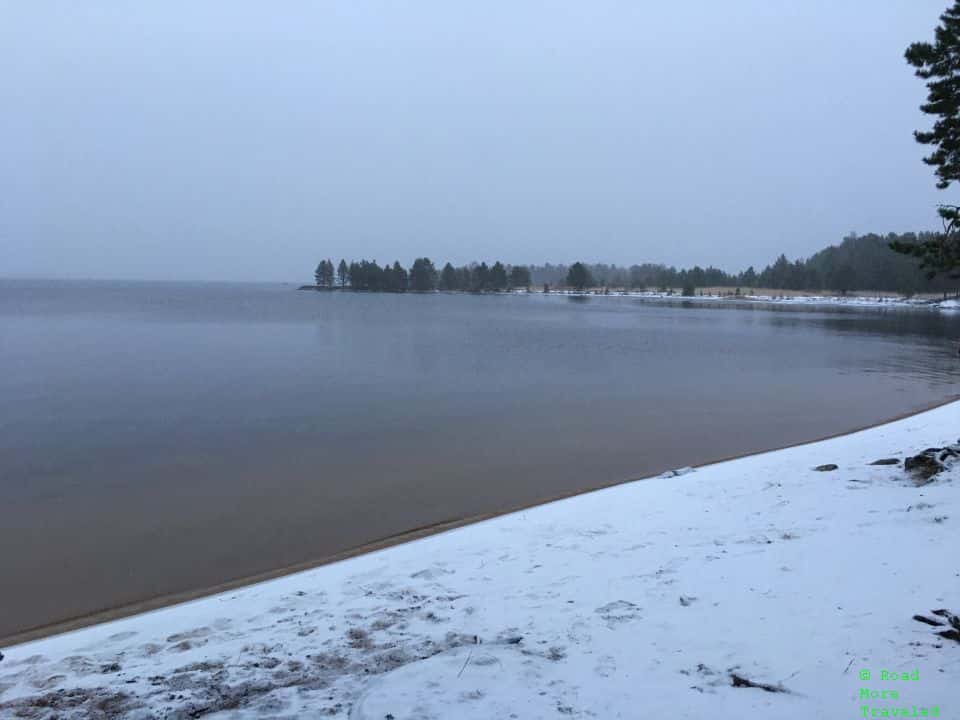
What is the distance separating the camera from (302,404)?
20844 millimetres

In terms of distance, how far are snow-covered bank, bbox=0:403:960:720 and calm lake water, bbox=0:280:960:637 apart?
2.44 meters

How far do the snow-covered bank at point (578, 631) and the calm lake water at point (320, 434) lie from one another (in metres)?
2.44

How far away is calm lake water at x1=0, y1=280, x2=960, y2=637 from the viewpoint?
9688 millimetres

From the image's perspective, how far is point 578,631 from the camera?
566cm

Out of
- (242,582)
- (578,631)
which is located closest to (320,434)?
(242,582)

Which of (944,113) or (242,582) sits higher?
(944,113)

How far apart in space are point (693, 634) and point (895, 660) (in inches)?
55.7

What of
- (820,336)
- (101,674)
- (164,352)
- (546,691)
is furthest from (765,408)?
(820,336)

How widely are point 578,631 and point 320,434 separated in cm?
1216

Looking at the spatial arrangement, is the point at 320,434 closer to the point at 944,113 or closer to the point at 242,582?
the point at 242,582

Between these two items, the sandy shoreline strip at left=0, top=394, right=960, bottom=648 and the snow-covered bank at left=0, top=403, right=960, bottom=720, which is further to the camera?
the sandy shoreline strip at left=0, top=394, right=960, bottom=648

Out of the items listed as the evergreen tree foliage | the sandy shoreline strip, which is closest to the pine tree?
the sandy shoreline strip

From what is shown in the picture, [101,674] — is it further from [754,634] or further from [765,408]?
[765,408]

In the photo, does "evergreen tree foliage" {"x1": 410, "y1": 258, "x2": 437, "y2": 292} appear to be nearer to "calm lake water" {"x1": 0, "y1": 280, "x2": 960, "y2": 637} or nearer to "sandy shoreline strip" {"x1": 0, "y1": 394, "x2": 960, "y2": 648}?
"calm lake water" {"x1": 0, "y1": 280, "x2": 960, "y2": 637}
